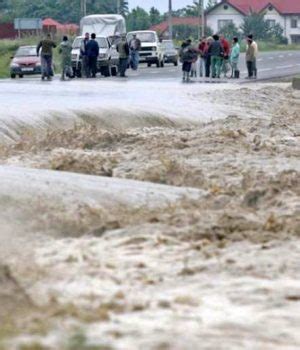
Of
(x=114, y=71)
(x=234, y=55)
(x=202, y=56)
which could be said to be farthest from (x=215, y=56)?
(x=114, y=71)

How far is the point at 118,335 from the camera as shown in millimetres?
8180

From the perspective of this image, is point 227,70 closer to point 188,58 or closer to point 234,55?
point 234,55

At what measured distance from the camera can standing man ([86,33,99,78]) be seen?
47.2 meters

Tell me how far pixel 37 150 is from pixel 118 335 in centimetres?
1168

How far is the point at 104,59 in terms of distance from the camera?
173 feet

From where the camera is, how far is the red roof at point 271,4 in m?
149

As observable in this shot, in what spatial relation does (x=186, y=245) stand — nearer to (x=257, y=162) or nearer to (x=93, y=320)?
(x=93, y=320)

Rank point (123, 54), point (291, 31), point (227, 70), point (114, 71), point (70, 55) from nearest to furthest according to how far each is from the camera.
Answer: point (70, 55), point (123, 54), point (227, 70), point (114, 71), point (291, 31)

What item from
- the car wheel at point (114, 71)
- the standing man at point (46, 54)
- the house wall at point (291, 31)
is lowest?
the house wall at point (291, 31)

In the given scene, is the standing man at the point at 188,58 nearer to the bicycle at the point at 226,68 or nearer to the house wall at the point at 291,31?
the bicycle at the point at 226,68

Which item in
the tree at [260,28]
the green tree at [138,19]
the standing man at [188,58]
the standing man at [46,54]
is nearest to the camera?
the standing man at [46,54]

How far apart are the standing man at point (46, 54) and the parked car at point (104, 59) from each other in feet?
15.3

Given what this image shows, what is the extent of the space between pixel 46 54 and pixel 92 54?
3084mm

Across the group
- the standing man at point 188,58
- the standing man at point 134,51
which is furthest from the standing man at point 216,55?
the standing man at point 134,51
